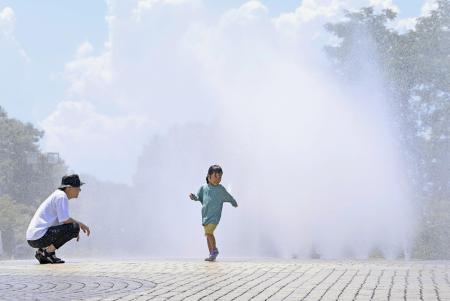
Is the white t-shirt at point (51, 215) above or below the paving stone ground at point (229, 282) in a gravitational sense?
above

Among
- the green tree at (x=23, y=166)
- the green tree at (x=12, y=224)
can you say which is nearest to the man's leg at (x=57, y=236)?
the green tree at (x=12, y=224)

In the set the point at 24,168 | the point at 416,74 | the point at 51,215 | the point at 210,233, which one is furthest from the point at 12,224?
the point at 210,233

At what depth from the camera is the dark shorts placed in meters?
13.2

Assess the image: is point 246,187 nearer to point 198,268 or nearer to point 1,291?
point 198,268

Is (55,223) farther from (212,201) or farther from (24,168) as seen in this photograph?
(24,168)

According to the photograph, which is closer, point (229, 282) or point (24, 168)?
point (229, 282)

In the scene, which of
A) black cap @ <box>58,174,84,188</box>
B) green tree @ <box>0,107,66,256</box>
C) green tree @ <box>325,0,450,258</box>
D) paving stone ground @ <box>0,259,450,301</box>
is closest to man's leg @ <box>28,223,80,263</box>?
black cap @ <box>58,174,84,188</box>

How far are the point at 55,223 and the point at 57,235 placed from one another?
270 millimetres

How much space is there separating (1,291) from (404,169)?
31374mm

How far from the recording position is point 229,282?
30.2 feet

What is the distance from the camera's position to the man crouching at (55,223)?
13.2m

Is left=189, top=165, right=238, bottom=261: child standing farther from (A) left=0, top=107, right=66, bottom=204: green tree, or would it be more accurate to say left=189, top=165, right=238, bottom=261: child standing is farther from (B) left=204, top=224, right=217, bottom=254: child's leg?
(A) left=0, top=107, right=66, bottom=204: green tree

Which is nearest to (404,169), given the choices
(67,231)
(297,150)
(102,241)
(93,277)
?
(297,150)

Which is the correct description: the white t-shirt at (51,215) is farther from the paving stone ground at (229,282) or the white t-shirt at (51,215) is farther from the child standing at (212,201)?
the child standing at (212,201)
